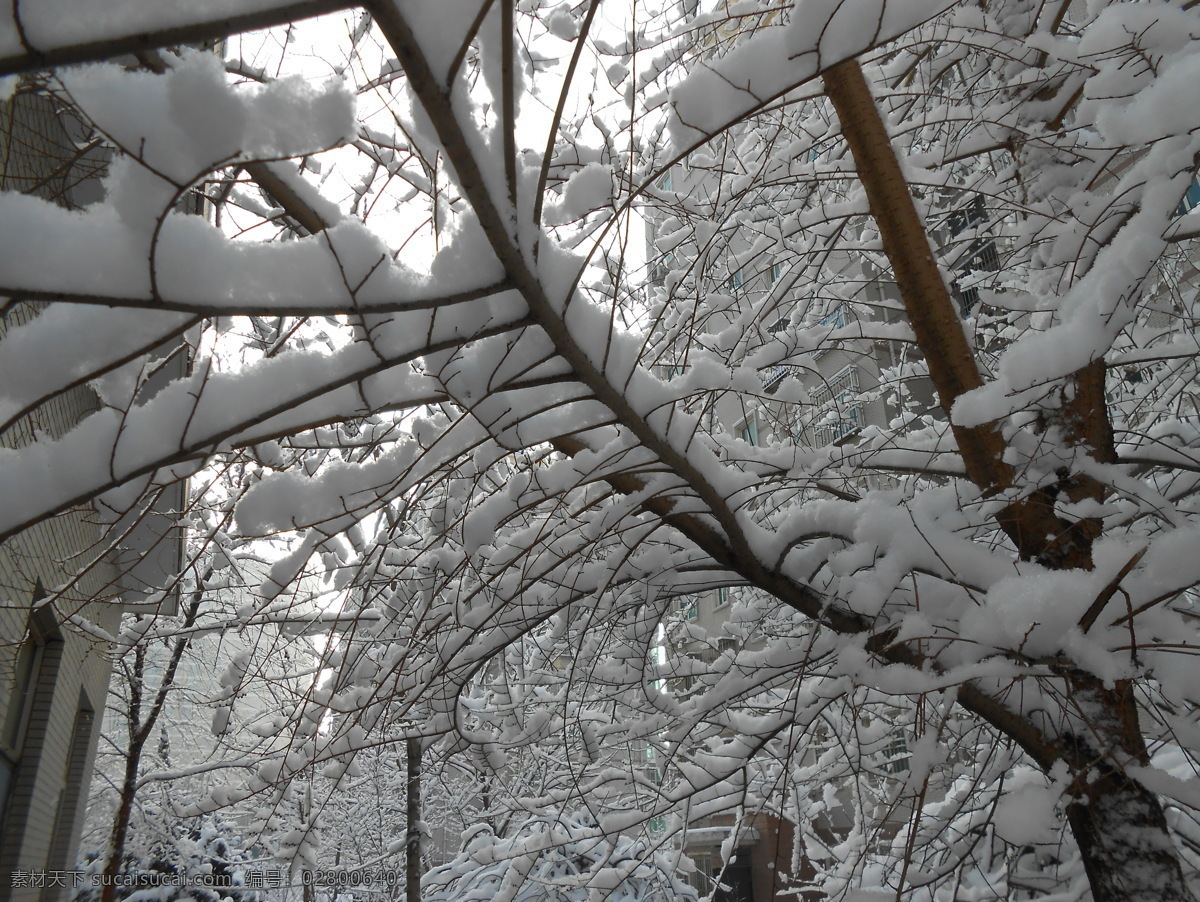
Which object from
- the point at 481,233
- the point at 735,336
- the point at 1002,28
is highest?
the point at 1002,28

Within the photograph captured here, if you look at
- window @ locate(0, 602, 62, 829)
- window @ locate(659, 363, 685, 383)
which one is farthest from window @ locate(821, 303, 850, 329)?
window @ locate(0, 602, 62, 829)

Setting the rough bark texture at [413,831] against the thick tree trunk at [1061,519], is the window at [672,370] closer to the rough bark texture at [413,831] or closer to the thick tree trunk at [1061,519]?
the thick tree trunk at [1061,519]

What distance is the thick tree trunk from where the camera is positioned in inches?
76.0

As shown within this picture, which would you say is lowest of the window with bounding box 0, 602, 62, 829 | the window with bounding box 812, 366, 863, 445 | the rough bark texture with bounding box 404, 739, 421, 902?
the rough bark texture with bounding box 404, 739, 421, 902

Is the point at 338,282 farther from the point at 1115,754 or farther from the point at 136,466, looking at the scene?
the point at 1115,754

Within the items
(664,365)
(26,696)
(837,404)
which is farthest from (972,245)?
(26,696)

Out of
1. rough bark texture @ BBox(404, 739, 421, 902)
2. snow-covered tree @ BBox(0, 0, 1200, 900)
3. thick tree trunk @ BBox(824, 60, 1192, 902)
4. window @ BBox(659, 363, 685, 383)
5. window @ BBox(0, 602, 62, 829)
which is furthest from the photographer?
rough bark texture @ BBox(404, 739, 421, 902)

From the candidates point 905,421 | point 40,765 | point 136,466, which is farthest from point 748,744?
point 40,765

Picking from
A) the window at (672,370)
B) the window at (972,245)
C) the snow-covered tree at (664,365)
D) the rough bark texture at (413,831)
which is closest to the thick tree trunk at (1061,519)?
the snow-covered tree at (664,365)

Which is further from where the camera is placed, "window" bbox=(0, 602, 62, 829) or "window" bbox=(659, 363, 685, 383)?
"window" bbox=(0, 602, 62, 829)

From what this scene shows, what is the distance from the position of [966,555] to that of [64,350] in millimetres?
2036

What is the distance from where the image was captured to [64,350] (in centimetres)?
102

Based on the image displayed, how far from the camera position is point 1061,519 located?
93.7 inches

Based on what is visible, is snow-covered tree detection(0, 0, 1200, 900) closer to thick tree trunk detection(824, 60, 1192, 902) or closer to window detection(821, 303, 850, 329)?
thick tree trunk detection(824, 60, 1192, 902)
